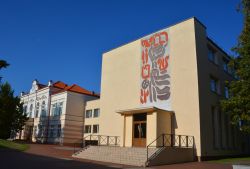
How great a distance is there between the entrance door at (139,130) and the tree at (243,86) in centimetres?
721

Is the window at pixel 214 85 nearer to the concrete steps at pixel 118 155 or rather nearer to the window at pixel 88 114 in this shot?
the concrete steps at pixel 118 155

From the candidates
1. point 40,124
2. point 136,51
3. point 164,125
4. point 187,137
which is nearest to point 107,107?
point 136,51

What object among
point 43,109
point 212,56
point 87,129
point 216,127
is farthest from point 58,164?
point 43,109

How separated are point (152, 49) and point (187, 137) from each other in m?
10.1

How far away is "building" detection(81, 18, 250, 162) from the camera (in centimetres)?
2309

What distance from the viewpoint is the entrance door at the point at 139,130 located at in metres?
24.2

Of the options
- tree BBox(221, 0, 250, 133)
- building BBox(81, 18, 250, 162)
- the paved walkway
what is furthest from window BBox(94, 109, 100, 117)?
tree BBox(221, 0, 250, 133)

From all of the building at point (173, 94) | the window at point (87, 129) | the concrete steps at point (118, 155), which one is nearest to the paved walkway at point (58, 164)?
the concrete steps at point (118, 155)

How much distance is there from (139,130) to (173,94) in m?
4.60

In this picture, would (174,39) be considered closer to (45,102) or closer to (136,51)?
(136,51)

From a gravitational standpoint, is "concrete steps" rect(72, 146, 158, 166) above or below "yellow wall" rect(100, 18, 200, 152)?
below

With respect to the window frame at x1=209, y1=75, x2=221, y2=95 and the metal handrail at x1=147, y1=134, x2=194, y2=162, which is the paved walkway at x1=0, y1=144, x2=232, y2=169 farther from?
the window frame at x1=209, y1=75, x2=221, y2=95

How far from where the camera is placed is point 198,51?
80.3 ft

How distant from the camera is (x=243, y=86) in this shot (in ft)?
72.8
